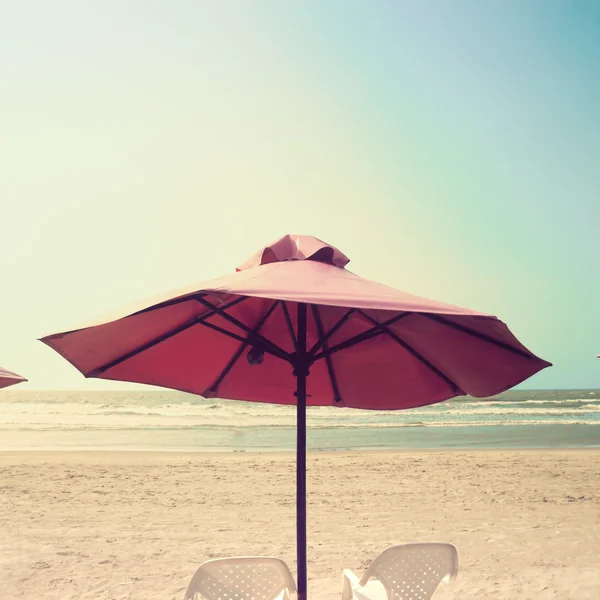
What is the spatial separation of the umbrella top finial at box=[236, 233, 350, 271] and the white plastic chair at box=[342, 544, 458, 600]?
152cm

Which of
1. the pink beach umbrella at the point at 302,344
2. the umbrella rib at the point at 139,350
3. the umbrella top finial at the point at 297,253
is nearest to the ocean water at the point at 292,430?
the pink beach umbrella at the point at 302,344

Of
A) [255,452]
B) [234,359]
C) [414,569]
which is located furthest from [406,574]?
[255,452]

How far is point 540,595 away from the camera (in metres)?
5.32

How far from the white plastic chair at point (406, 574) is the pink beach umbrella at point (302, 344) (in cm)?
31

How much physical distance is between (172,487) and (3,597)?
538 cm

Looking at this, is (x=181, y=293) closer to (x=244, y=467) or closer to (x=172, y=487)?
(x=172, y=487)

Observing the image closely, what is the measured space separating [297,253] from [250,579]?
65.2 inches

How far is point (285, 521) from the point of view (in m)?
8.19

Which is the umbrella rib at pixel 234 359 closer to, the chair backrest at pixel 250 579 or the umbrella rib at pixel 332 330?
the umbrella rib at pixel 332 330

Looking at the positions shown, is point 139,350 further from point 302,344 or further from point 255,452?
point 255,452

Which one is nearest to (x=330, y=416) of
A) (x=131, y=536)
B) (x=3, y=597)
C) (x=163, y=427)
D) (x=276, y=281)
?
(x=163, y=427)

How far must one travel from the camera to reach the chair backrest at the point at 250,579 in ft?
10.3

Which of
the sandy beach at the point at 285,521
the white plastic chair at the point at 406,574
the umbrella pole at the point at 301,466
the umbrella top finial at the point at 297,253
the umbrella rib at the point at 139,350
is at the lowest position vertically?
the sandy beach at the point at 285,521

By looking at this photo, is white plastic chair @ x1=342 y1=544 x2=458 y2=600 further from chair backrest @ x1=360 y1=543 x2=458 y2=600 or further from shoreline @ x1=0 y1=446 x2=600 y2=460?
shoreline @ x1=0 y1=446 x2=600 y2=460
